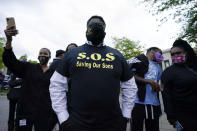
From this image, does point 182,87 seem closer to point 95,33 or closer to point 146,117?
point 146,117

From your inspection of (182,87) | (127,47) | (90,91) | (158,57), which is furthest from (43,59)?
(127,47)

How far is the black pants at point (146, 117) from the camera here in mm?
3348

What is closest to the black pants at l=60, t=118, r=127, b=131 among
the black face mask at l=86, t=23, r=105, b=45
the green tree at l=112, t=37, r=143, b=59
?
the black face mask at l=86, t=23, r=105, b=45

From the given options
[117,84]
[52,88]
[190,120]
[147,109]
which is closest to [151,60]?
[147,109]

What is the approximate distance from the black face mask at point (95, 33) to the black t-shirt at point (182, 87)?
1.59 m

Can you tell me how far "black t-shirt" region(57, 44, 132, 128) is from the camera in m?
1.88

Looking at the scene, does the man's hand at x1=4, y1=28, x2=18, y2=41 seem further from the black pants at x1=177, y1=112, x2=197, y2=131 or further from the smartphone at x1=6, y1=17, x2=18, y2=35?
the black pants at x1=177, y1=112, x2=197, y2=131

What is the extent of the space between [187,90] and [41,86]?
2.72 meters

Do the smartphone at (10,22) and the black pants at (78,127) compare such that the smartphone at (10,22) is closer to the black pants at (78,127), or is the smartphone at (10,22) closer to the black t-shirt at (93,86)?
the black t-shirt at (93,86)

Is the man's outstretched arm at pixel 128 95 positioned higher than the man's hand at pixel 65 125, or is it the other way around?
the man's outstretched arm at pixel 128 95

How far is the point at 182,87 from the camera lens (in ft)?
9.00

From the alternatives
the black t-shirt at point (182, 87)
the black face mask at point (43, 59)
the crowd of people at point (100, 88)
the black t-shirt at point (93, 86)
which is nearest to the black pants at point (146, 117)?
the crowd of people at point (100, 88)

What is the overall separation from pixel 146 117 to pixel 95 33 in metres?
2.17

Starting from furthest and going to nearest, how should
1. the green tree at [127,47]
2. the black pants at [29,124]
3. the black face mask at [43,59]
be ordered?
1. the green tree at [127,47]
2. the black face mask at [43,59]
3. the black pants at [29,124]
